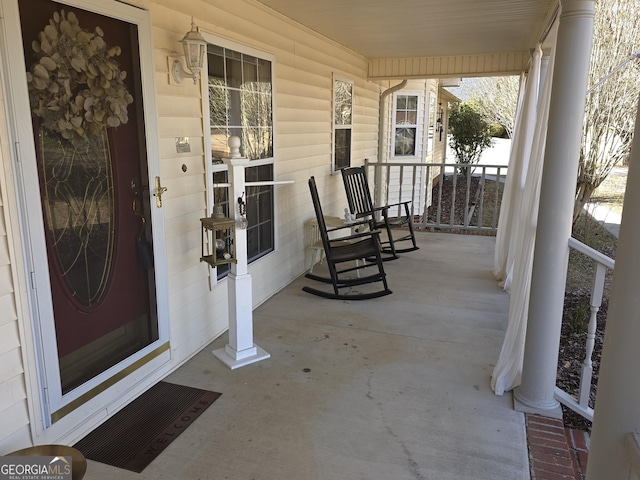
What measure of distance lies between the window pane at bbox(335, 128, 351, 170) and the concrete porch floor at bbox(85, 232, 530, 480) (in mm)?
2500

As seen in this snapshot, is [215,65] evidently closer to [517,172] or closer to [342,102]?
[517,172]

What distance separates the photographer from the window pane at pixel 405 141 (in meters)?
9.04

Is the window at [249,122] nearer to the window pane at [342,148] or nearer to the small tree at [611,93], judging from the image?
the window pane at [342,148]

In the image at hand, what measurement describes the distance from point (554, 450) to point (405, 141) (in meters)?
7.48

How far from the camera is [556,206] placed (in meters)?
2.30

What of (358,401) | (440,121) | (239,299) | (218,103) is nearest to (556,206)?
(358,401)

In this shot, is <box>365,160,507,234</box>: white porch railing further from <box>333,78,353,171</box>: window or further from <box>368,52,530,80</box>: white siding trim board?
<box>368,52,530,80</box>: white siding trim board

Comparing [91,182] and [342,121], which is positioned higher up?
[342,121]

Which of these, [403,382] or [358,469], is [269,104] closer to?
[403,382]

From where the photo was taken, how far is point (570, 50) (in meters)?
2.19

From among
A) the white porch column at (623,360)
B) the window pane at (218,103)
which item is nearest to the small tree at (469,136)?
the window pane at (218,103)

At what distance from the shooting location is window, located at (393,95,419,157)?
895 centimetres

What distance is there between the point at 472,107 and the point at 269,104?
13.6 metres

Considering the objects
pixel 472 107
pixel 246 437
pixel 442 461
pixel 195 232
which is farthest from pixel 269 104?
pixel 472 107
